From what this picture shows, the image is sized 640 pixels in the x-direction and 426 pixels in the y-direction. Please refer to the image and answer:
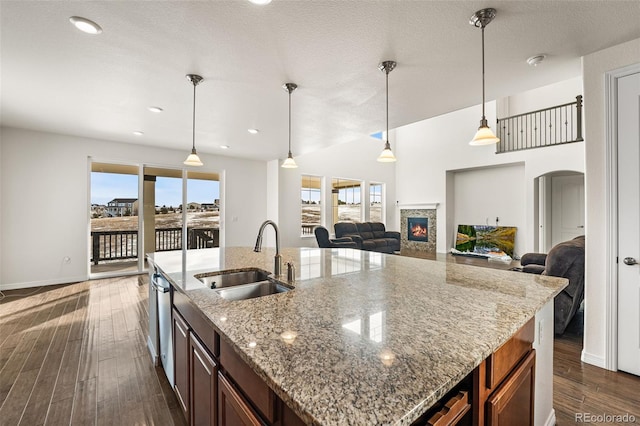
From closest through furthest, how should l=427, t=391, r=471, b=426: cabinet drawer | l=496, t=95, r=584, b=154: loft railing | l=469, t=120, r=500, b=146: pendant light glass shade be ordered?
1. l=427, t=391, r=471, b=426: cabinet drawer
2. l=469, t=120, r=500, b=146: pendant light glass shade
3. l=496, t=95, r=584, b=154: loft railing

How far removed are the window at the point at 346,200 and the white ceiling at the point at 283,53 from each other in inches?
172

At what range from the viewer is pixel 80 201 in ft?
16.6

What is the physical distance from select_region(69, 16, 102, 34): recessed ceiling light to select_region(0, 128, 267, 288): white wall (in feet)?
12.9

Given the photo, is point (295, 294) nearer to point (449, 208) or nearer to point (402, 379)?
point (402, 379)

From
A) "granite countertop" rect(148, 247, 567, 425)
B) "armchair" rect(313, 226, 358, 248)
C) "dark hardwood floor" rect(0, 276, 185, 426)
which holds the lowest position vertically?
"dark hardwood floor" rect(0, 276, 185, 426)

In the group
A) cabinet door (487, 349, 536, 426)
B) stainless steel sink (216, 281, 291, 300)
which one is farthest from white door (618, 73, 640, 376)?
stainless steel sink (216, 281, 291, 300)

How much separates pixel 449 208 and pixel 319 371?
8455mm

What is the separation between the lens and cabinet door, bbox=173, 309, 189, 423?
59.1 inches

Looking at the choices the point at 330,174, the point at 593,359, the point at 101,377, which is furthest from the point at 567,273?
the point at 330,174

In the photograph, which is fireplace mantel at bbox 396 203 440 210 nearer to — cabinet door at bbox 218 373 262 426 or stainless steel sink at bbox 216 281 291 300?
stainless steel sink at bbox 216 281 291 300

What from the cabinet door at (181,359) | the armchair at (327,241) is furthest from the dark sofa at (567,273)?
the armchair at (327,241)

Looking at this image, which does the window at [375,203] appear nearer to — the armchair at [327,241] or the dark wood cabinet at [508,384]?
the armchair at [327,241]

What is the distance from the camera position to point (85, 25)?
6.55 ft

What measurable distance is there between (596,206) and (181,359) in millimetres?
3212
